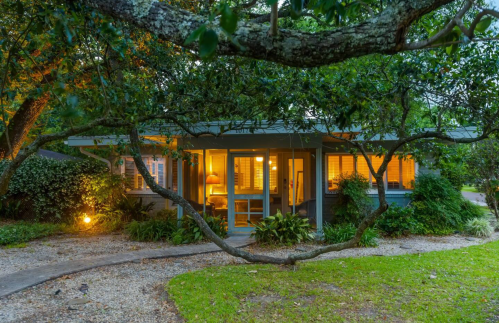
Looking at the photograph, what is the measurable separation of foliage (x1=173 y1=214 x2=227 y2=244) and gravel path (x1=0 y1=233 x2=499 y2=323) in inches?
49.6

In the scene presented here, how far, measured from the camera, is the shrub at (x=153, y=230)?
878cm

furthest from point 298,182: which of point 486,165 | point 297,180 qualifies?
point 486,165

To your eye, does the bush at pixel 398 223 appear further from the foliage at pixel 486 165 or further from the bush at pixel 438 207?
the foliage at pixel 486 165

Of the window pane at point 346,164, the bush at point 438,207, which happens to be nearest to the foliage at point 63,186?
the window pane at point 346,164

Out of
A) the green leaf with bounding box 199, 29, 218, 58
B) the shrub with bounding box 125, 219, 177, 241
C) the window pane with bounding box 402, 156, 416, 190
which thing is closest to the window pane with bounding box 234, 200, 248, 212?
the shrub with bounding box 125, 219, 177, 241

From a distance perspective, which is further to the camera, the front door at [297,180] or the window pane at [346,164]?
the front door at [297,180]

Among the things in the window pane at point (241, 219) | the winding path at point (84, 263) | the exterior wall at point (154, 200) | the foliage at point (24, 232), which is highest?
the exterior wall at point (154, 200)

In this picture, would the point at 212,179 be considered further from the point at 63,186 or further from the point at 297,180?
the point at 63,186

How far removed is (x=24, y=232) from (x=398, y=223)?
403 inches

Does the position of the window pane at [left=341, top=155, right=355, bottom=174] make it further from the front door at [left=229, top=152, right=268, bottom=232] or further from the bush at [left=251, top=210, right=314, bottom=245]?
the bush at [left=251, top=210, right=314, bottom=245]

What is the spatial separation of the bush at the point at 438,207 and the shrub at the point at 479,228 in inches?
8.5

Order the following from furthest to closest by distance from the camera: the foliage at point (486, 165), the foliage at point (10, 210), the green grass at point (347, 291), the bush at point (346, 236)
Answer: the foliage at point (10, 210)
the foliage at point (486, 165)
the bush at point (346, 236)
the green grass at point (347, 291)

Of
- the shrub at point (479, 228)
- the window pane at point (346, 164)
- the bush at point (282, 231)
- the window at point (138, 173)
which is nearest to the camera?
the bush at point (282, 231)

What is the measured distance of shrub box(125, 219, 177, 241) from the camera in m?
8.78
